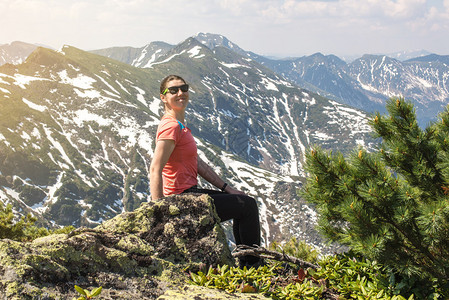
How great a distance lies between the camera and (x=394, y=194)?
→ 203 inches

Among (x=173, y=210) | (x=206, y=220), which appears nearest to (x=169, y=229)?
(x=173, y=210)

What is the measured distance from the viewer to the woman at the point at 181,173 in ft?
19.9

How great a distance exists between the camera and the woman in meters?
6.05

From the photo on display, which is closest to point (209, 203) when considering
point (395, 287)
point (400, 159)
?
point (395, 287)

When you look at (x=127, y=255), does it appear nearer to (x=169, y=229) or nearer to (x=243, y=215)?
(x=169, y=229)

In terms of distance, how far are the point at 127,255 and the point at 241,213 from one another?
2.53 m

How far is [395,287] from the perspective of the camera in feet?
15.7

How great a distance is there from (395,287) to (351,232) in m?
0.92

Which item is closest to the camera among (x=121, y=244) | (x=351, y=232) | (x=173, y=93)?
(x=121, y=244)

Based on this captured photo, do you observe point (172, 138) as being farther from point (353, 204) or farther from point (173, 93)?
point (353, 204)

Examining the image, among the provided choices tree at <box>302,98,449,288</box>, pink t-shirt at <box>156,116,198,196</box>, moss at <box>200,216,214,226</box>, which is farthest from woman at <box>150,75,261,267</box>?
tree at <box>302,98,449,288</box>

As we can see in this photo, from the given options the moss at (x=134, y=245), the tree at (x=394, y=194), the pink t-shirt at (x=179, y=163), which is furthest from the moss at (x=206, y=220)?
the tree at (x=394, y=194)

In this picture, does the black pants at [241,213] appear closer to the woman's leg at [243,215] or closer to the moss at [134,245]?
the woman's leg at [243,215]

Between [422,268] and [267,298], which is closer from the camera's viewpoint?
[267,298]
